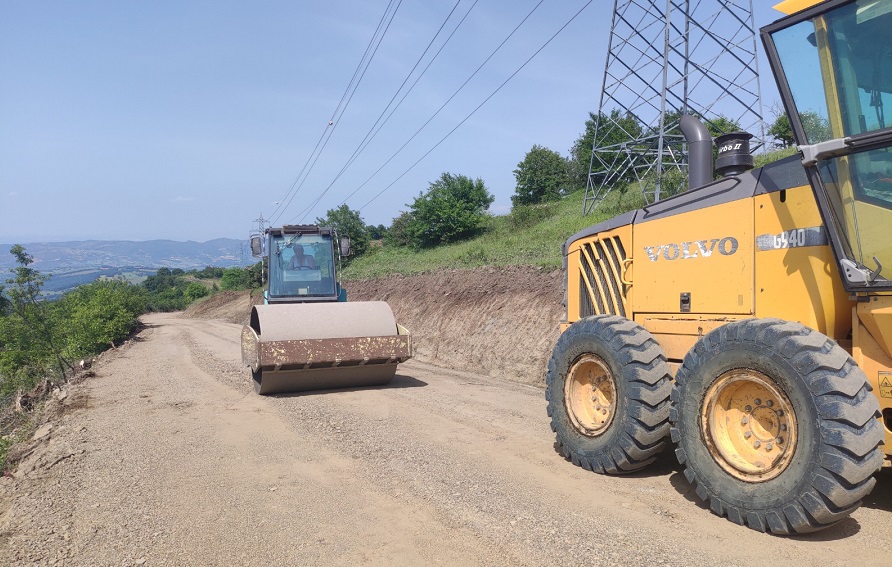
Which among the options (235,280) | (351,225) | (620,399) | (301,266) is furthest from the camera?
(235,280)

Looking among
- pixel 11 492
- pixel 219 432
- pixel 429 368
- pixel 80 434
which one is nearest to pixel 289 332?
pixel 219 432

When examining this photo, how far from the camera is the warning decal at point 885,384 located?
3654 mm

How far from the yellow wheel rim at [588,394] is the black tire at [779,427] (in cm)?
102

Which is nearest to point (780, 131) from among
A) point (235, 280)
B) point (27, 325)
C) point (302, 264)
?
point (302, 264)

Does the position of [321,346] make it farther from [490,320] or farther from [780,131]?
[780,131]

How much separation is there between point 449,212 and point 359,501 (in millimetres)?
27400

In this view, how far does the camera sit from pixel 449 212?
31.7m

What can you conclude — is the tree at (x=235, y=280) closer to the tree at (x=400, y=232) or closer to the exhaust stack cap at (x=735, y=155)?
the tree at (x=400, y=232)

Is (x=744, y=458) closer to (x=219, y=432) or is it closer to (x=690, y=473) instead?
(x=690, y=473)

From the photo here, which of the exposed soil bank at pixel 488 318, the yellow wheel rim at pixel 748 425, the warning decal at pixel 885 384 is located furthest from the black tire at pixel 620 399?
the exposed soil bank at pixel 488 318

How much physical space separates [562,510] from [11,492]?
4.67 metres

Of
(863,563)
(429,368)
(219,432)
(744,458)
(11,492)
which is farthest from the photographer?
(429,368)

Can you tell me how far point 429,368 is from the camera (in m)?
13.9

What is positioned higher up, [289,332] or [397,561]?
[289,332]
